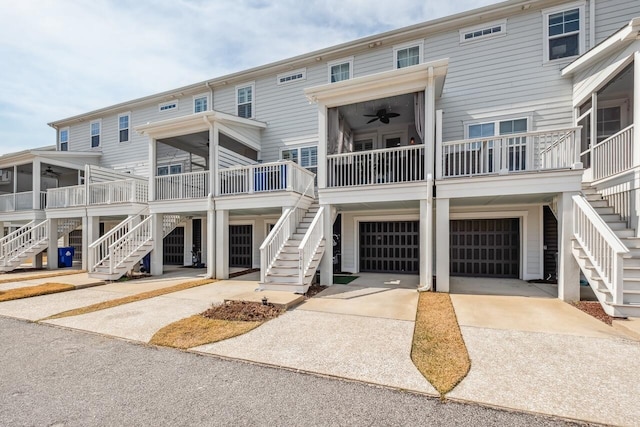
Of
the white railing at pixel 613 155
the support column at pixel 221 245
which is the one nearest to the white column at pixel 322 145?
the support column at pixel 221 245

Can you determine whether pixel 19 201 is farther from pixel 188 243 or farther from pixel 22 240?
pixel 188 243

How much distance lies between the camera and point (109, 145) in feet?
50.4

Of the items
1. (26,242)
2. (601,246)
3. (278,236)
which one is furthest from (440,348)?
(26,242)

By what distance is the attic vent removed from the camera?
38.5ft

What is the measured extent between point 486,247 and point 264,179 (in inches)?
307

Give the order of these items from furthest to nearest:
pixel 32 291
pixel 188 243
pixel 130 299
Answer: pixel 188 243 → pixel 32 291 → pixel 130 299

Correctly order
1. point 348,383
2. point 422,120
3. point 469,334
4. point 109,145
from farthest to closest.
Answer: point 109,145, point 422,120, point 469,334, point 348,383

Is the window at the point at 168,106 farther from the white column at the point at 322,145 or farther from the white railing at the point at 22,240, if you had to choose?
the white column at the point at 322,145

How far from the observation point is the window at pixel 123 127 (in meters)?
14.9

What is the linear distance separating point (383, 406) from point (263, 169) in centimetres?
821

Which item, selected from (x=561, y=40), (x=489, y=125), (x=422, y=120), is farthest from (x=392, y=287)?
(x=561, y=40)

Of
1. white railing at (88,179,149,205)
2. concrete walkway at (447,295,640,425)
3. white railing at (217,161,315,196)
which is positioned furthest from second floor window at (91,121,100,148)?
concrete walkway at (447,295,640,425)

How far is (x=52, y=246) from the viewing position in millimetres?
13070

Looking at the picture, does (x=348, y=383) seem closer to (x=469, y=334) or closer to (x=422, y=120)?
(x=469, y=334)
